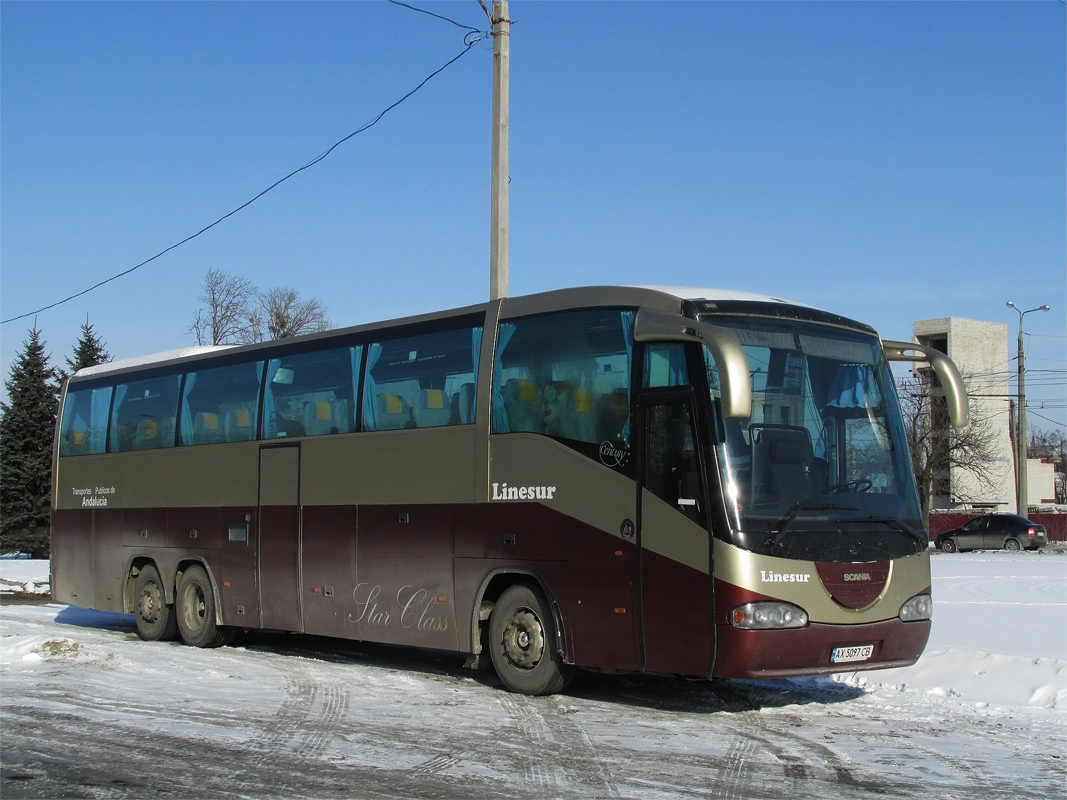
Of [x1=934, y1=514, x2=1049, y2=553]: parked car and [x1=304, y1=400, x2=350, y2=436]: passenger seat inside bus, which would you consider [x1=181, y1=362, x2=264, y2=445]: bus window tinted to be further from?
[x1=934, y1=514, x2=1049, y2=553]: parked car

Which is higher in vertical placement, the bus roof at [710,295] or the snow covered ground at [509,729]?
the bus roof at [710,295]

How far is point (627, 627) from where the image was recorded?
922 cm

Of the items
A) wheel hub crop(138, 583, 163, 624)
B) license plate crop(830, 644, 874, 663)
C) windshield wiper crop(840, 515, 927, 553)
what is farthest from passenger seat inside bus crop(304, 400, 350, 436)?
license plate crop(830, 644, 874, 663)

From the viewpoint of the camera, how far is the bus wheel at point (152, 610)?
595 inches

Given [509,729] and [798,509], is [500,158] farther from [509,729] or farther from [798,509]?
[509,729]

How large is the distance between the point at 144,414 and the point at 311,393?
13.2 ft

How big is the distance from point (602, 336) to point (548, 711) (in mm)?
3195

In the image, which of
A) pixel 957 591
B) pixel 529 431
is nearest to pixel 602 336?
pixel 529 431

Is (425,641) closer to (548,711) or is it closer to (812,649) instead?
(548,711)

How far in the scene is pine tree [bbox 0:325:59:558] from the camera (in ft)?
150

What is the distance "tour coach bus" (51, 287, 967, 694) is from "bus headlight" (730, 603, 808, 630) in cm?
2

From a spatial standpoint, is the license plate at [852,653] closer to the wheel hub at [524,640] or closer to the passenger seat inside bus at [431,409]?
the wheel hub at [524,640]

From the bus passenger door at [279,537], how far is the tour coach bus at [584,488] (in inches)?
1.1

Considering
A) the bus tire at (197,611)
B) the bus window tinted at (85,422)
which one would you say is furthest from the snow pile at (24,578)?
the bus tire at (197,611)
